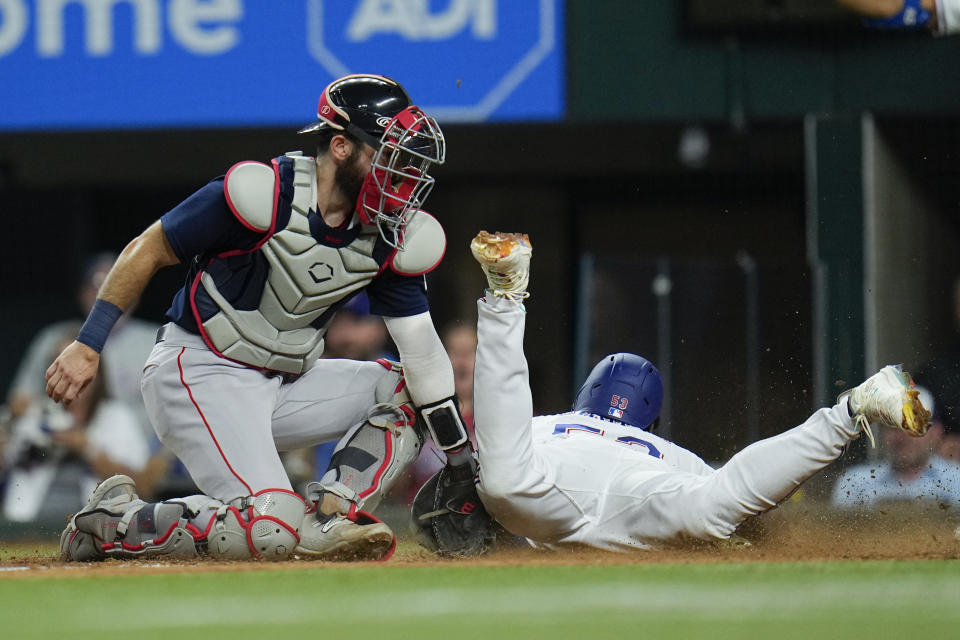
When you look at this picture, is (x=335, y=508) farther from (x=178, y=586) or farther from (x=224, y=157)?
(x=224, y=157)

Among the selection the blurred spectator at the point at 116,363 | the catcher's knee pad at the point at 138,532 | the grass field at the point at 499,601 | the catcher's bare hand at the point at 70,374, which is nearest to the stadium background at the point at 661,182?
the blurred spectator at the point at 116,363

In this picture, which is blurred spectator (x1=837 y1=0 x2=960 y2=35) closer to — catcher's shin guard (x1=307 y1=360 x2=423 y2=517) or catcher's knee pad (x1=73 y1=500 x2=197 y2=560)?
catcher's shin guard (x1=307 y1=360 x2=423 y2=517)

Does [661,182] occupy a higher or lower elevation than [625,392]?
higher

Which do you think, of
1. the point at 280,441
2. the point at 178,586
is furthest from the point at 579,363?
the point at 178,586

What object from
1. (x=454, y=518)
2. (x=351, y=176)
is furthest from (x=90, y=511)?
(x=351, y=176)

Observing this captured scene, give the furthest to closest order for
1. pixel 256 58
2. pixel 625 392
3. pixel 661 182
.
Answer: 1. pixel 661 182
2. pixel 256 58
3. pixel 625 392

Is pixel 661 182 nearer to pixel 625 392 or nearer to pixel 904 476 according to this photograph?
pixel 904 476
